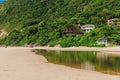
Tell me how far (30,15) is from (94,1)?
117 feet

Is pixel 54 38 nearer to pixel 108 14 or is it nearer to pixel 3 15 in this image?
pixel 108 14

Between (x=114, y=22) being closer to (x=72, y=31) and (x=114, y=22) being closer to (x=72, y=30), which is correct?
(x=72, y=30)

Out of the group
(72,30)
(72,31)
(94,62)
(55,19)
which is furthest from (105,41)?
(55,19)

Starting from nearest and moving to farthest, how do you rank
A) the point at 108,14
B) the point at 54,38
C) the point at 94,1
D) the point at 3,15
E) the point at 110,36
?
1. the point at 110,36
2. the point at 54,38
3. the point at 108,14
4. the point at 94,1
5. the point at 3,15

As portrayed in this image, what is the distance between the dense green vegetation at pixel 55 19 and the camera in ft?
241

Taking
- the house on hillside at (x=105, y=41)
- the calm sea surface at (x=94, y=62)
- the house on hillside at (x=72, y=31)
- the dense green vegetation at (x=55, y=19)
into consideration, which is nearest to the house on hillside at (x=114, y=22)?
the dense green vegetation at (x=55, y=19)

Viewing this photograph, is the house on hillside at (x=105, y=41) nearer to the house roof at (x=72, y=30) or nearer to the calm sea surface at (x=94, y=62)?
the house roof at (x=72, y=30)

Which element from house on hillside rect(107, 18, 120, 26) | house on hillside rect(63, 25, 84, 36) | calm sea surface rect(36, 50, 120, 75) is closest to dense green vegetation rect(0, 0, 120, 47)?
house on hillside rect(63, 25, 84, 36)

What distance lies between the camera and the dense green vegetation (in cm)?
7350

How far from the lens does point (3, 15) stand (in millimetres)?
148250

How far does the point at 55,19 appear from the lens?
113625 millimetres

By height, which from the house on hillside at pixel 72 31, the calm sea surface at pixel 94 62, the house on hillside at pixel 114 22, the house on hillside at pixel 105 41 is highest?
the house on hillside at pixel 114 22

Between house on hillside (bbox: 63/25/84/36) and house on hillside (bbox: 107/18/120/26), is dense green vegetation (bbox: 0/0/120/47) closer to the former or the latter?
house on hillside (bbox: 63/25/84/36)

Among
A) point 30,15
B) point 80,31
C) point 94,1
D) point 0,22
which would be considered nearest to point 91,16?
point 80,31
